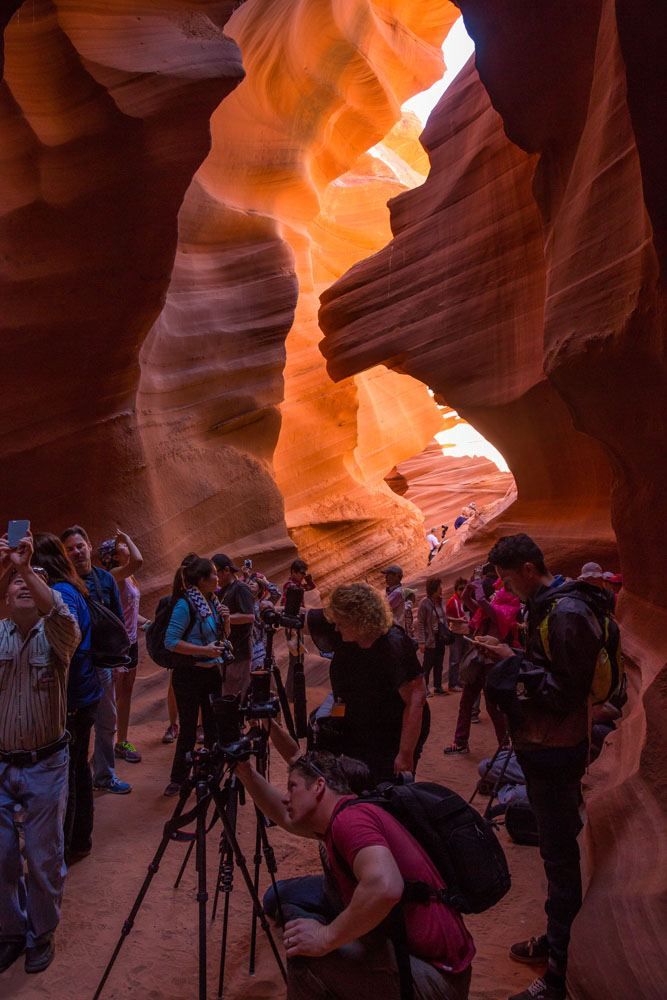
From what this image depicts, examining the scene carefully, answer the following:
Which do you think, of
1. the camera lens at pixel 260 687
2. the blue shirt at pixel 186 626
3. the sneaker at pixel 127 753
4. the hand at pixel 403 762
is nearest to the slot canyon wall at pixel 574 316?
the hand at pixel 403 762

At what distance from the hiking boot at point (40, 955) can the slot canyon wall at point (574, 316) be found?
2.08 m

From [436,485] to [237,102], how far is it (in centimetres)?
1309

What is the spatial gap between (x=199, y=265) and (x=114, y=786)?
7.88 m

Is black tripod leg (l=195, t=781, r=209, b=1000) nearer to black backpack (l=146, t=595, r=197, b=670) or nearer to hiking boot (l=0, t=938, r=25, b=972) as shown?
hiking boot (l=0, t=938, r=25, b=972)

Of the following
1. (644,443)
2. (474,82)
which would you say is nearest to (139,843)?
(644,443)

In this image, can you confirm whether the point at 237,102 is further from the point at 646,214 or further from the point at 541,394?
the point at 646,214

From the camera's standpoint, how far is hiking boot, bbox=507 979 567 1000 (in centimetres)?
281

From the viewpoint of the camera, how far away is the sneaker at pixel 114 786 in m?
5.19

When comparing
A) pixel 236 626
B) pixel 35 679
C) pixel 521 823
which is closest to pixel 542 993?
pixel 521 823

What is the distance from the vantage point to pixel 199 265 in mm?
11156

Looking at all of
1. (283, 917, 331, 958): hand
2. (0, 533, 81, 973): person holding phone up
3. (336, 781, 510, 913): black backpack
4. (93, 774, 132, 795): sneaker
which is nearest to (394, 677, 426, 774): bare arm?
(336, 781, 510, 913): black backpack

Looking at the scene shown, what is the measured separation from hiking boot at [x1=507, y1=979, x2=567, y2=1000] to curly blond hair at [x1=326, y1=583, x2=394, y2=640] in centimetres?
136

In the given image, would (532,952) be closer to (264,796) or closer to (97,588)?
(264,796)

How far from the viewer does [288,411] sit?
47.8ft
